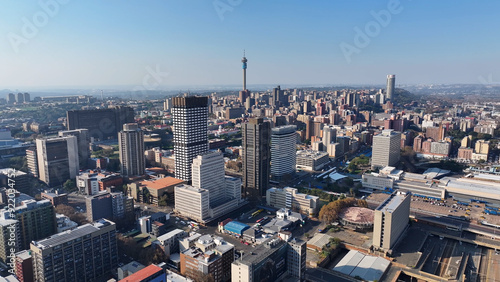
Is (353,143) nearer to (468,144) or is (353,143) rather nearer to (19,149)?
(468,144)

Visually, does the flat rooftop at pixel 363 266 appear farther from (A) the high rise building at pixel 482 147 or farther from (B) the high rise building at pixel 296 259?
(A) the high rise building at pixel 482 147

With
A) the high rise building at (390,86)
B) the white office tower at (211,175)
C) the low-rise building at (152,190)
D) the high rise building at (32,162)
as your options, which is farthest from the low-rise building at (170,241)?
the high rise building at (390,86)

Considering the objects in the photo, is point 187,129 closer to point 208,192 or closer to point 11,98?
point 208,192

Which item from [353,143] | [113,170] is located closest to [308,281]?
[113,170]

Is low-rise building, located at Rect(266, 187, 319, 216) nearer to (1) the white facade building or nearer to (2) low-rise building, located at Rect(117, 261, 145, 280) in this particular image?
(1) the white facade building

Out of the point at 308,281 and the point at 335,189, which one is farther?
the point at 335,189

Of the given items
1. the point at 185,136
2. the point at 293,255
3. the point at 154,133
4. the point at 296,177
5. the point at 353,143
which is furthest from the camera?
the point at 154,133
